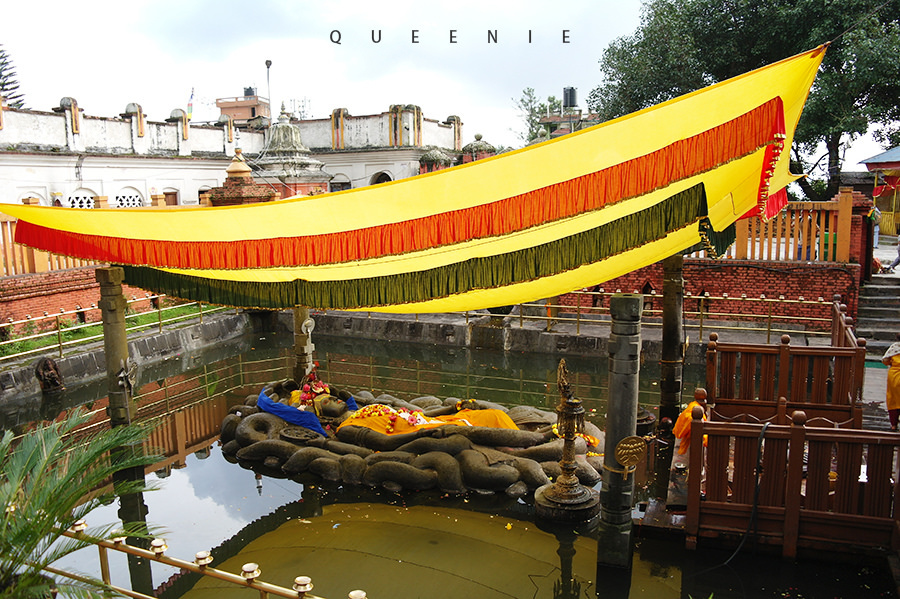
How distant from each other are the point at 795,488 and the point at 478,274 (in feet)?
8.89

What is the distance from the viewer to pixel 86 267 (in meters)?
13.3

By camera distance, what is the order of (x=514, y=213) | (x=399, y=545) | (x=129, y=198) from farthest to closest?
(x=129, y=198), (x=399, y=545), (x=514, y=213)

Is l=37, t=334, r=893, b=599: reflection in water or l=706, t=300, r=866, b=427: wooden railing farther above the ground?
l=706, t=300, r=866, b=427: wooden railing

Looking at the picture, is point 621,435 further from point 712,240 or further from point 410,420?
point 410,420

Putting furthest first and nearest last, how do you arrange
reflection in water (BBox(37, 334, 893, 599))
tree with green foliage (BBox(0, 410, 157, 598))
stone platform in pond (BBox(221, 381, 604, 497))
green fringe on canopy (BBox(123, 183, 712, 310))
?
stone platform in pond (BBox(221, 381, 604, 497)) < reflection in water (BBox(37, 334, 893, 599)) < green fringe on canopy (BBox(123, 183, 712, 310)) < tree with green foliage (BBox(0, 410, 157, 598))

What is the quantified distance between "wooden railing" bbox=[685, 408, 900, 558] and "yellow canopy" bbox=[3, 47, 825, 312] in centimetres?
152

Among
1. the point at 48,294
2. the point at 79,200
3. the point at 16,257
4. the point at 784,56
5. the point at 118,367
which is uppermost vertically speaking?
the point at 784,56

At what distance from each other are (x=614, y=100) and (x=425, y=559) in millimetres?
16629

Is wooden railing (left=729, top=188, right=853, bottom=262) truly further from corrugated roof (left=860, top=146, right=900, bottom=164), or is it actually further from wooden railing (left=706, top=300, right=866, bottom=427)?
wooden railing (left=706, top=300, right=866, bottom=427)

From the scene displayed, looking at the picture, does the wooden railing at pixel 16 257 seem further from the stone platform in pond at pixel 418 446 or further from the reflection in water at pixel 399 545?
the stone platform in pond at pixel 418 446

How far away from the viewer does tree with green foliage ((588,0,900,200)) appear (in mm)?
15453

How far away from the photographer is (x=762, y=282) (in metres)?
12.8

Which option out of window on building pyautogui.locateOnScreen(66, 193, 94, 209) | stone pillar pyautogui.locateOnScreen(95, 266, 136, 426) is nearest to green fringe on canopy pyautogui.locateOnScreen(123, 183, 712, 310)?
stone pillar pyautogui.locateOnScreen(95, 266, 136, 426)

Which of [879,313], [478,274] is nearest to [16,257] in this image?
[478,274]
